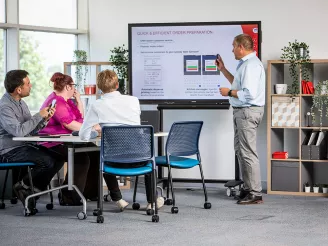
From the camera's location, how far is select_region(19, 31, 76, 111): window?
29.3 ft

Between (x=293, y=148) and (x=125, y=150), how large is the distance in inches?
122

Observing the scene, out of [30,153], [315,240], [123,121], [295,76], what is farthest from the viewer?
[295,76]

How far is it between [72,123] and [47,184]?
0.66 meters

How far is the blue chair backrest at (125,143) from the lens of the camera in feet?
19.5

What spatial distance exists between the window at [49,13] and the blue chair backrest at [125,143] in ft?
11.4

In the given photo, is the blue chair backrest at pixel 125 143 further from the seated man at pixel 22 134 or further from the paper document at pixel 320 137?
the paper document at pixel 320 137

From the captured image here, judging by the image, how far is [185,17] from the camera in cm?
889

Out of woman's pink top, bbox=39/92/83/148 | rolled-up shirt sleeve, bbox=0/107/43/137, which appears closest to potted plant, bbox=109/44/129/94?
woman's pink top, bbox=39/92/83/148

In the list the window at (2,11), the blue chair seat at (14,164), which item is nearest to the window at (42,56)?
the window at (2,11)

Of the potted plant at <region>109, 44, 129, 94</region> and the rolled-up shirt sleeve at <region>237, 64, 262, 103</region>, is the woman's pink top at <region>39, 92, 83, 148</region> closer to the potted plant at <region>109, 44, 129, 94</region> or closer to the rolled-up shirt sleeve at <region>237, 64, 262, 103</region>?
the potted plant at <region>109, 44, 129, 94</region>

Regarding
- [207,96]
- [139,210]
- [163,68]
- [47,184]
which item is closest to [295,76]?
[207,96]

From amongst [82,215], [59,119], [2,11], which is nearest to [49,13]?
[2,11]

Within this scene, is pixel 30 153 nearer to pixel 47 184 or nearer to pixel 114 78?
pixel 47 184

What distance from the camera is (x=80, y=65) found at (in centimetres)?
888
